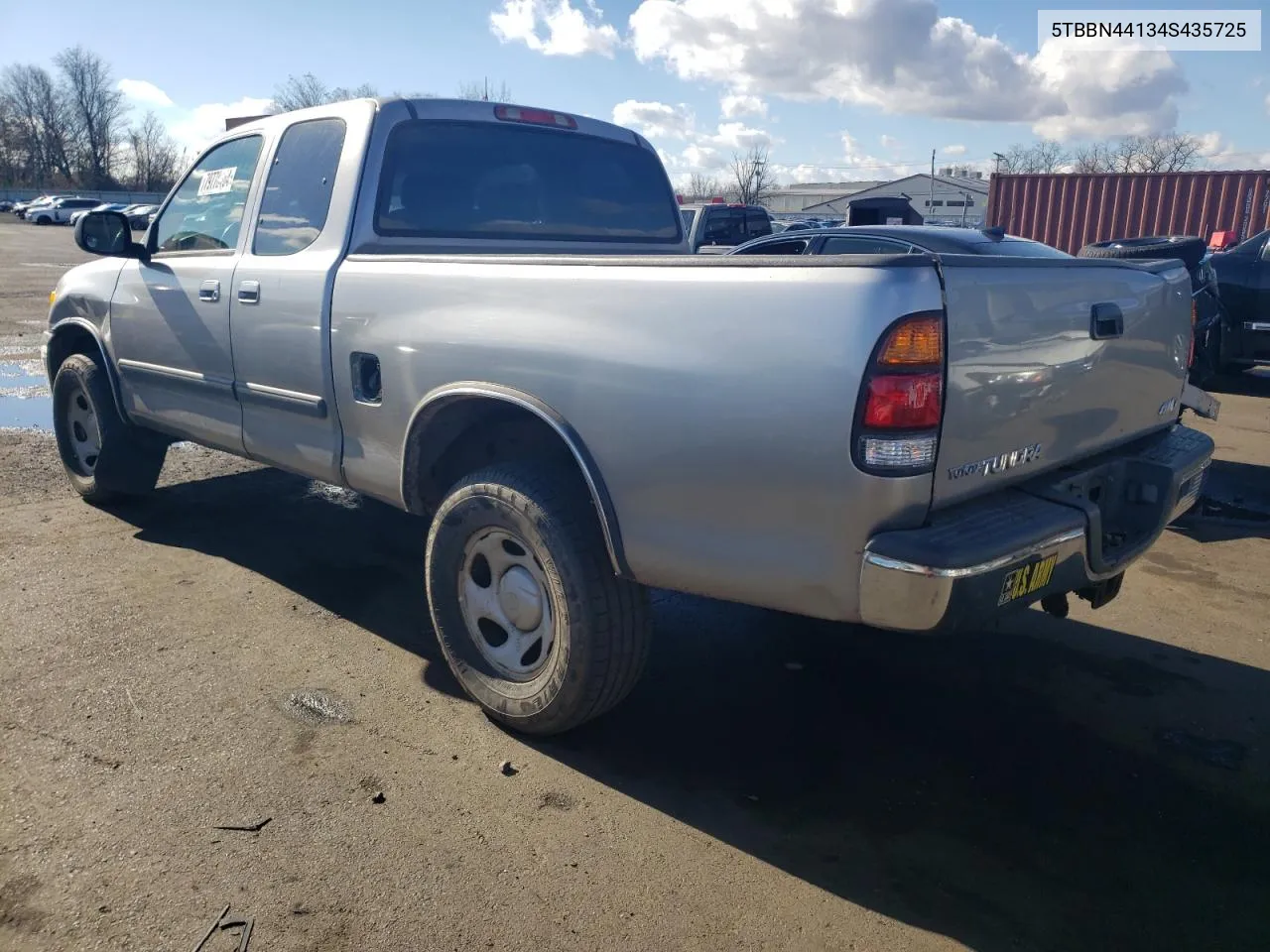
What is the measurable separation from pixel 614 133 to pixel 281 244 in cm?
167

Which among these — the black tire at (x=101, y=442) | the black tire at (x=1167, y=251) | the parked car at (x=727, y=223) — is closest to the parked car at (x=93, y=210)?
the black tire at (x=101, y=442)

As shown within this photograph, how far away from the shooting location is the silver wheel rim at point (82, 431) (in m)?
5.60

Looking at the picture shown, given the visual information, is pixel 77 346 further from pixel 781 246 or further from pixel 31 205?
pixel 31 205

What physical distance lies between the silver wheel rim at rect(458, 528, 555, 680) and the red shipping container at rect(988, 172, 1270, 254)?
18.2 m

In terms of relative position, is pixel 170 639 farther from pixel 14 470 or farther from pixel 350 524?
pixel 14 470

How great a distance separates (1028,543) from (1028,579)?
10 centimetres

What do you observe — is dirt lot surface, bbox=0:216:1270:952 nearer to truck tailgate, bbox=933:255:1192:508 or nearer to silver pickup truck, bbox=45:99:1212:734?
silver pickup truck, bbox=45:99:1212:734

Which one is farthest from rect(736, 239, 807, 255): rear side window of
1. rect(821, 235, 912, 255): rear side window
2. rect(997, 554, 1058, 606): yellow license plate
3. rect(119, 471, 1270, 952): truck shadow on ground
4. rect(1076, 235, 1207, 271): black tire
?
rect(997, 554, 1058, 606): yellow license plate

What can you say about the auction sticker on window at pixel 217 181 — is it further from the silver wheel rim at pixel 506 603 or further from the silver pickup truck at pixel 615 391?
the silver wheel rim at pixel 506 603

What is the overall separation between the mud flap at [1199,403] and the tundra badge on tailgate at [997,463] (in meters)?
1.48

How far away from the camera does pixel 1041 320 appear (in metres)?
2.77

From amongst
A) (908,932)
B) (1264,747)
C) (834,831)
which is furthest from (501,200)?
(1264,747)

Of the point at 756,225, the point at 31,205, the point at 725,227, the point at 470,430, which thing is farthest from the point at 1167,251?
the point at 31,205

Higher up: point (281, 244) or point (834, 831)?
point (281, 244)
